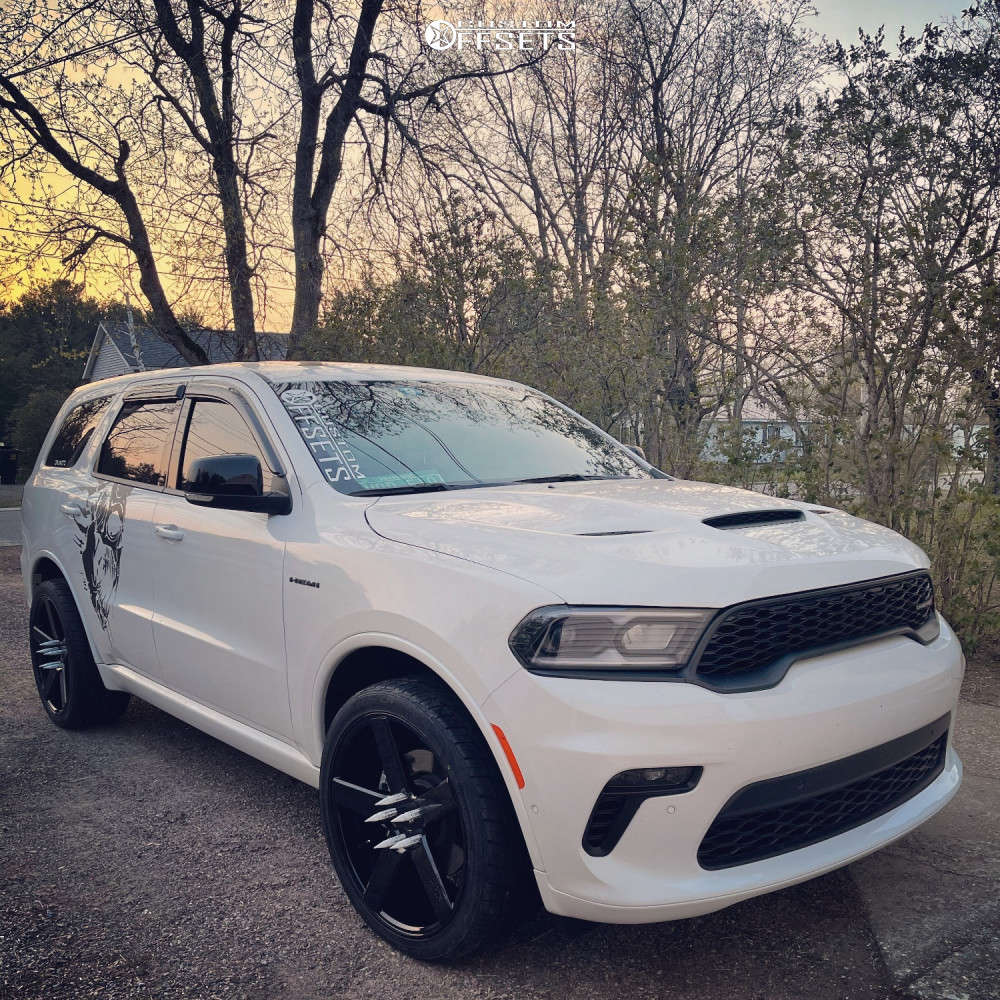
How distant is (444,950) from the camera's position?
98.5 inches

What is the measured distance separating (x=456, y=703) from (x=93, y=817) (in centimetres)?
206

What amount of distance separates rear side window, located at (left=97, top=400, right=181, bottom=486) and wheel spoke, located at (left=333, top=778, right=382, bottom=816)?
181 centimetres

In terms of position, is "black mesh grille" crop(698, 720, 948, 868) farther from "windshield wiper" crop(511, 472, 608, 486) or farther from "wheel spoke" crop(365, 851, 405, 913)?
"windshield wiper" crop(511, 472, 608, 486)

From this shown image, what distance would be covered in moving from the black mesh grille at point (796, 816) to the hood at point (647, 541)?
1.66 ft

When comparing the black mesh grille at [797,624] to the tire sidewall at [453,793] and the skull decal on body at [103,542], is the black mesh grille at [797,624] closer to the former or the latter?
the tire sidewall at [453,793]

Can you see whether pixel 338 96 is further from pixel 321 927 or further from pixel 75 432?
pixel 321 927

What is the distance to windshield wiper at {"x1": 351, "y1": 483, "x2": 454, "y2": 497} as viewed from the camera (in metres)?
3.15

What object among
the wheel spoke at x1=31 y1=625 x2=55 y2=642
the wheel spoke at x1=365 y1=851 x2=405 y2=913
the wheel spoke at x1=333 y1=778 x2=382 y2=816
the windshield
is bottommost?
the wheel spoke at x1=365 y1=851 x2=405 y2=913

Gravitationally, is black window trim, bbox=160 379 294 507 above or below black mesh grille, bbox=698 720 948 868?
above

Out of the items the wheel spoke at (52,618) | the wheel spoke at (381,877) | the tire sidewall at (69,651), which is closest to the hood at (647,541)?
the wheel spoke at (381,877)

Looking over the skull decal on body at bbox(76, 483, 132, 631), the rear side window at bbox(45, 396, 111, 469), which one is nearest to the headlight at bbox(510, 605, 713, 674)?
the skull decal on body at bbox(76, 483, 132, 631)

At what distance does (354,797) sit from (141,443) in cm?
231

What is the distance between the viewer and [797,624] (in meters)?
2.37

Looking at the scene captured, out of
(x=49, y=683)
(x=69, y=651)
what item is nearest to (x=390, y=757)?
(x=69, y=651)
